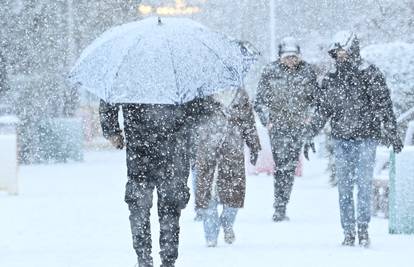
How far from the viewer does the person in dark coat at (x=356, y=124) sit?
9.48m

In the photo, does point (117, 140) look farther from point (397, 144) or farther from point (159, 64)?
point (397, 144)

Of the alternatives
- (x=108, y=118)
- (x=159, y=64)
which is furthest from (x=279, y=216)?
(x=159, y=64)

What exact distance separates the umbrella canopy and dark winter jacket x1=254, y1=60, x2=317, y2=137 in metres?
4.00

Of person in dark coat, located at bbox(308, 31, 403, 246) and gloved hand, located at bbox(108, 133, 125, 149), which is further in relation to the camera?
person in dark coat, located at bbox(308, 31, 403, 246)

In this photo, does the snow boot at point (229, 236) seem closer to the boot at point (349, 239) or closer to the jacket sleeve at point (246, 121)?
the jacket sleeve at point (246, 121)

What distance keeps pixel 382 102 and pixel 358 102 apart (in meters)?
0.23

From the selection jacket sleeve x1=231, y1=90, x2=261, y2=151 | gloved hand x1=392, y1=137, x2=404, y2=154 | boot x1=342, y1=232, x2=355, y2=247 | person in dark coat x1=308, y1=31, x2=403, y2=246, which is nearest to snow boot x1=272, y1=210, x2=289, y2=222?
jacket sleeve x1=231, y1=90, x2=261, y2=151

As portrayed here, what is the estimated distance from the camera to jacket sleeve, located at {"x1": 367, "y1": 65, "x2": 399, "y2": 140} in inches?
371

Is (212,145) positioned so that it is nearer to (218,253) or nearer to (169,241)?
(218,253)

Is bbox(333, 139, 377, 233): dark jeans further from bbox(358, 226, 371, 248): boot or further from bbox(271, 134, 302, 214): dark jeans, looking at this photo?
bbox(271, 134, 302, 214): dark jeans

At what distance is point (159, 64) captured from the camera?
7508mm

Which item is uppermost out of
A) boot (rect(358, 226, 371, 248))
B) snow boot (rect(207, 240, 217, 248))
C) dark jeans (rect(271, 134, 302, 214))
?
dark jeans (rect(271, 134, 302, 214))

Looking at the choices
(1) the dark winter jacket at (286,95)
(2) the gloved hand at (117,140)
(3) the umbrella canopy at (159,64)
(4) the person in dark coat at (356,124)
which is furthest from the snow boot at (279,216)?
(2) the gloved hand at (117,140)

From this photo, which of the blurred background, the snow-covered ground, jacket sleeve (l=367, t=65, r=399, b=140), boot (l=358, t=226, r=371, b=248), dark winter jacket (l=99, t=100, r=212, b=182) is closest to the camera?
dark winter jacket (l=99, t=100, r=212, b=182)
